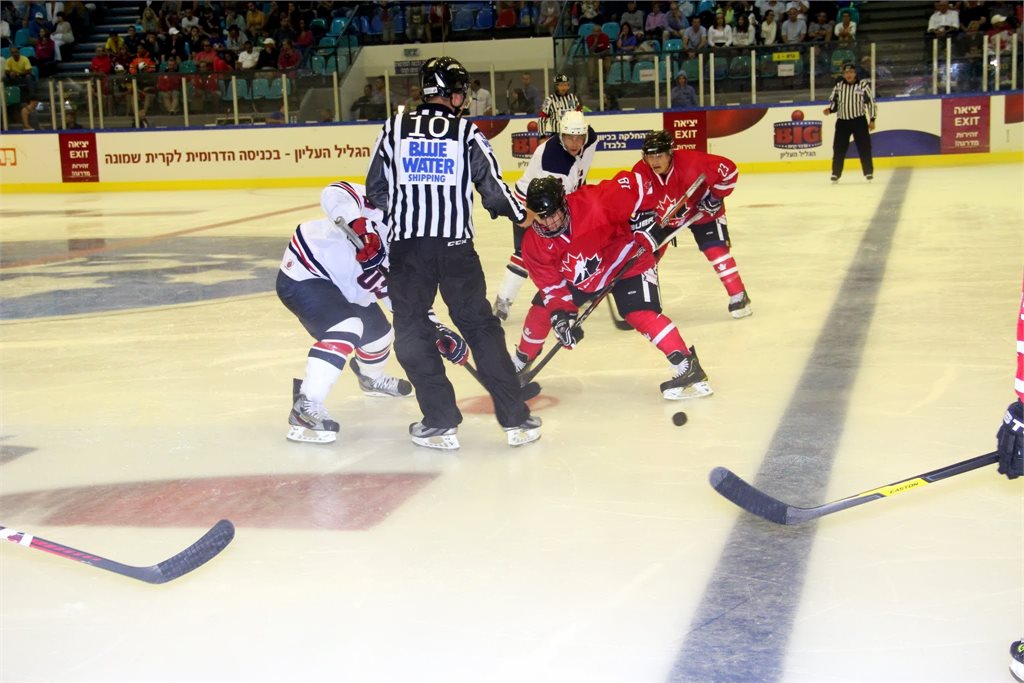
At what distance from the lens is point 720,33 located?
49.9ft

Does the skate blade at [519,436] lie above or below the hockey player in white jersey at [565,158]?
below

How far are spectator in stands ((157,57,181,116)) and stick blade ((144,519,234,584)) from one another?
1342cm

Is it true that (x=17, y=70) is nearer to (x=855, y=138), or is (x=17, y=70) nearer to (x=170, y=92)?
(x=170, y=92)

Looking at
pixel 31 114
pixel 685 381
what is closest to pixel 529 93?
pixel 31 114

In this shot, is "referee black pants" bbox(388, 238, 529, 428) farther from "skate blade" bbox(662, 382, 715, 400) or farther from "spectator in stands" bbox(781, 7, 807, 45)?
"spectator in stands" bbox(781, 7, 807, 45)

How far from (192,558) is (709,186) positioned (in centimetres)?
351

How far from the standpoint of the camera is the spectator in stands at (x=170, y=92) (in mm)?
15266

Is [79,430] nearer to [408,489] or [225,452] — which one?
[225,452]

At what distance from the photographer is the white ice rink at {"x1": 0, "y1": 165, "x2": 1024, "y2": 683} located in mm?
2383

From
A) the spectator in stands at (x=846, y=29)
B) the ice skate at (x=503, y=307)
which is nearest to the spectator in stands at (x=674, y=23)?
the spectator in stands at (x=846, y=29)

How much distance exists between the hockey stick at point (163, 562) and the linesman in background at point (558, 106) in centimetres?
617

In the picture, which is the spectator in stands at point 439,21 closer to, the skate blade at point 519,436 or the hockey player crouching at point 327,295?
the hockey player crouching at point 327,295

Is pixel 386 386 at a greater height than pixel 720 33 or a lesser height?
lesser

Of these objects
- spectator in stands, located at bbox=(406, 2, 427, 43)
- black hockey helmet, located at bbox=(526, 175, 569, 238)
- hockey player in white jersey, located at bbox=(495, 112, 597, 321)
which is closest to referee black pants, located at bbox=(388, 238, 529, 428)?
black hockey helmet, located at bbox=(526, 175, 569, 238)
